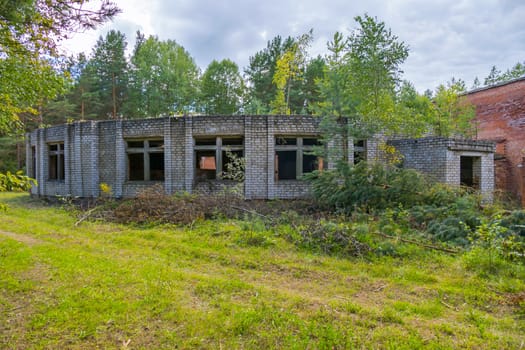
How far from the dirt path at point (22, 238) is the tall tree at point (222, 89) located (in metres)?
24.2

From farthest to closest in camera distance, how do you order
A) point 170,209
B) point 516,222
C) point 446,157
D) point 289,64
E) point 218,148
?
point 289,64 < point 218,148 < point 446,157 < point 170,209 < point 516,222

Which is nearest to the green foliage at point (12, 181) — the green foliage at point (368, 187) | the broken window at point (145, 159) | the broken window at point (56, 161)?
the green foliage at point (368, 187)

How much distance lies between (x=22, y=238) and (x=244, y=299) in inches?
227

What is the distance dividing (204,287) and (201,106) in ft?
93.5

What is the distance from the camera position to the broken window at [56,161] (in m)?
13.6

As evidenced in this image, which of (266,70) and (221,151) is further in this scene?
(266,70)

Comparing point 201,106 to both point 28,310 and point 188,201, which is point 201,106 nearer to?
point 188,201

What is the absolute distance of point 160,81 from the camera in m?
29.0

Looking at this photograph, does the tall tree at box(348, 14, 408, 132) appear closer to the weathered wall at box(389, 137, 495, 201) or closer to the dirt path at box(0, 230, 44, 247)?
the weathered wall at box(389, 137, 495, 201)

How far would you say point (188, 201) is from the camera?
9180mm

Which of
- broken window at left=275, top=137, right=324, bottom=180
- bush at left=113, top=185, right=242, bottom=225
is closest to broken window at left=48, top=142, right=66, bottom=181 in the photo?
bush at left=113, top=185, right=242, bottom=225

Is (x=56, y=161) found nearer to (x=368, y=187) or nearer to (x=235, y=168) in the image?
(x=235, y=168)

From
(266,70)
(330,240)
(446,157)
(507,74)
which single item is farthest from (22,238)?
(507,74)

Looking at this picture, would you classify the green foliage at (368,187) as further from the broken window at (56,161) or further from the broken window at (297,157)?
the broken window at (56,161)
